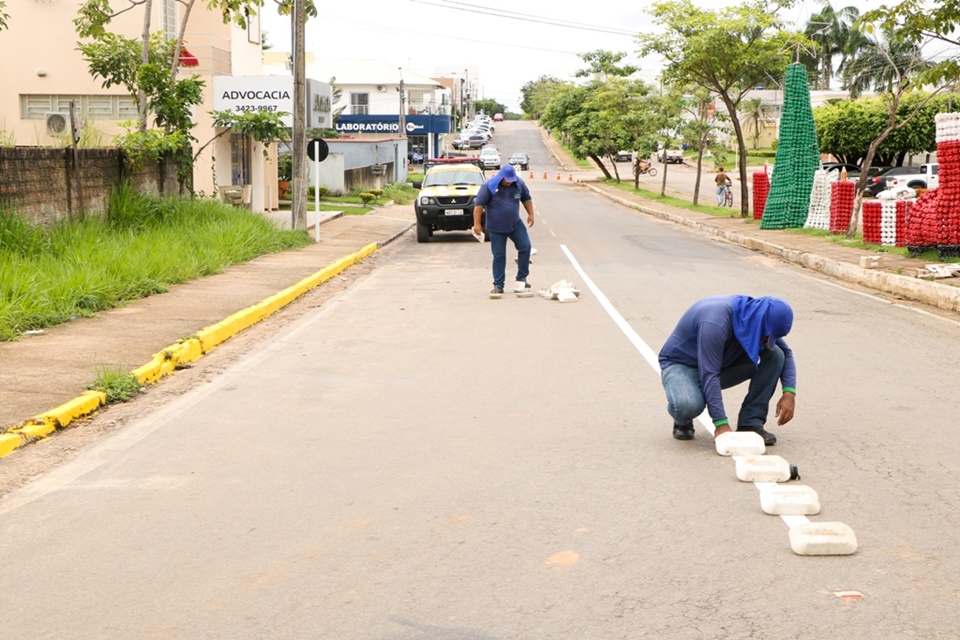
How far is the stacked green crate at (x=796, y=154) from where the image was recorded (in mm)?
28812

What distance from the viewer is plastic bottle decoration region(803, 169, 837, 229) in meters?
27.7

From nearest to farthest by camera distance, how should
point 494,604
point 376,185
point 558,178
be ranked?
point 494,604 → point 376,185 → point 558,178

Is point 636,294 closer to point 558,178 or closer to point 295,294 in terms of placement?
point 295,294

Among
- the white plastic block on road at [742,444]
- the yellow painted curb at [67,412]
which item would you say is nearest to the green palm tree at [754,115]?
the yellow painted curb at [67,412]

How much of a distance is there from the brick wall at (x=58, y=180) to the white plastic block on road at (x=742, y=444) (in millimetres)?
10634

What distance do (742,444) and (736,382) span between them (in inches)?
24.8

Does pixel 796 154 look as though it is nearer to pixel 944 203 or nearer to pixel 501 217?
pixel 944 203

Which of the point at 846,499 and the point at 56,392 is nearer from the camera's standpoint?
the point at 846,499

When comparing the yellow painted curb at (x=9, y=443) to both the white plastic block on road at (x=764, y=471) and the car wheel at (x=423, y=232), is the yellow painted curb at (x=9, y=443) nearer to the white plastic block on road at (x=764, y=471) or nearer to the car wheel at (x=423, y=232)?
the white plastic block on road at (x=764, y=471)

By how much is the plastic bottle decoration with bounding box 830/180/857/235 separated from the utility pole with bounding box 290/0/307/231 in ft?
40.2

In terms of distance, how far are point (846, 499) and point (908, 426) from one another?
1996mm

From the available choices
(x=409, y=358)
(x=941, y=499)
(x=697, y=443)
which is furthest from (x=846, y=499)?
(x=409, y=358)

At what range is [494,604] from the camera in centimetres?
458

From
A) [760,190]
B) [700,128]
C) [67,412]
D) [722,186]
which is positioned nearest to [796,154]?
[760,190]
